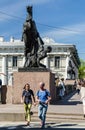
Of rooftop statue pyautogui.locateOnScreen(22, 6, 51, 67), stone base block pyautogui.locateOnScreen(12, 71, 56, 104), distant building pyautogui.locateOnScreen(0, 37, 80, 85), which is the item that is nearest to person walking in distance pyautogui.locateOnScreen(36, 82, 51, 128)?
stone base block pyautogui.locateOnScreen(12, 71, 56, 104)

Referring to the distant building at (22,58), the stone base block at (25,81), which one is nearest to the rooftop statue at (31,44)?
the stone base block at (25,81)

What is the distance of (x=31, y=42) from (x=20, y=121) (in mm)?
7233

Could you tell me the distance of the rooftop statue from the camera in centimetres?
2347

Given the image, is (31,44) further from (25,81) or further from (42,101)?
(42,101)

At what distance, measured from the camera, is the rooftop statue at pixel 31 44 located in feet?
77.0

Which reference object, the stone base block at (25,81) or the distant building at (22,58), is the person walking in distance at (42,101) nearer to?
the stone base block at (25,81)

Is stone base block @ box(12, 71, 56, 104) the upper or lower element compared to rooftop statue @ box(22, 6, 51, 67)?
lower

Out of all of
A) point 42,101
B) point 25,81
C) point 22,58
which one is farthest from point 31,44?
point 22,58

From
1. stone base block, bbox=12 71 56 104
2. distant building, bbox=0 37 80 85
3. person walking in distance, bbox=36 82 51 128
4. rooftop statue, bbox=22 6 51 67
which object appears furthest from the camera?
distant building, bbox=0 37 80 85

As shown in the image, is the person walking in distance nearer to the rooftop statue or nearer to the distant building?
the rooftop statue

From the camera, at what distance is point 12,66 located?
114m

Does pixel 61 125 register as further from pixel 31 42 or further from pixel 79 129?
pixel 31 42

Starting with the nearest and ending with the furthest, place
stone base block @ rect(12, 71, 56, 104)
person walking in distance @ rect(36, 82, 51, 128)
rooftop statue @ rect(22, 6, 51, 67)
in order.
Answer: person walking in distance @ rect(36, 82, 51, 128) < stone base block @ rect(12, 71, 56, 104) < rooftop statue @ rect(22, 6, 51, 67)

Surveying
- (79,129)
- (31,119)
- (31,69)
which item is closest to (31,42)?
(31,69)
